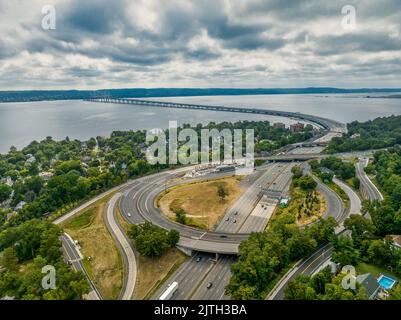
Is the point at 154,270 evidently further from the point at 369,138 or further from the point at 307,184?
the point at 369,138

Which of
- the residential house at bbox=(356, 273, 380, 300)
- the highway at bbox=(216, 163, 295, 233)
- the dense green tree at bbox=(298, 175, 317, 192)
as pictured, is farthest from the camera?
the dense green tree at bbox=(298, 175, 317, 192)

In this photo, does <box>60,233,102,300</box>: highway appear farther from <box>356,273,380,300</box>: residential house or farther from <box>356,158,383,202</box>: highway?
<box>356,158,383,202</box>: highway

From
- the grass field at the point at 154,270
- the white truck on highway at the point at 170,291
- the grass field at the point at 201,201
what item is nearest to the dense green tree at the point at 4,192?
the grass field at the point at 201,201

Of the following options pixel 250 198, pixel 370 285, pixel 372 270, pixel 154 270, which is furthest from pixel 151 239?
pixel 372 270

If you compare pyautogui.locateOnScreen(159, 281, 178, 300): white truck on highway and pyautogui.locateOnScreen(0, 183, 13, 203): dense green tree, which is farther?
pyautogui.locateOnScreen(0, 183, 13, 203): dense green tree

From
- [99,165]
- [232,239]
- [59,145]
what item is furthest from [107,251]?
[59,145]

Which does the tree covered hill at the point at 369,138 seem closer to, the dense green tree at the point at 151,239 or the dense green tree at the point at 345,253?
the dense green tree at the point at 345,253

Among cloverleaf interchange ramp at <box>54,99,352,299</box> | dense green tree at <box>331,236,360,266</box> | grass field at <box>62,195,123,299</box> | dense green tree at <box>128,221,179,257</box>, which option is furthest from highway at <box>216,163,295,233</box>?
grass field at <box>62,195,123,299</box>
